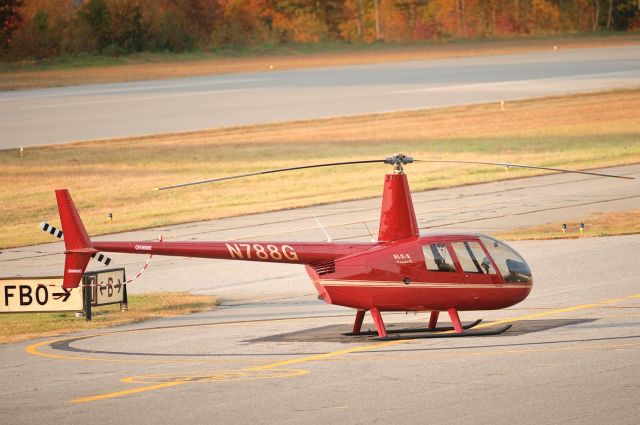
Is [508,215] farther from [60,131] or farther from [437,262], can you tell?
[60,131]

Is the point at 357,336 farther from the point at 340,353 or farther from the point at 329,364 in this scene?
the point at 329,364

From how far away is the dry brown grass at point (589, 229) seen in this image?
3628cm

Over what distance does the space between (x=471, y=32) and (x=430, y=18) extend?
18.0 ft

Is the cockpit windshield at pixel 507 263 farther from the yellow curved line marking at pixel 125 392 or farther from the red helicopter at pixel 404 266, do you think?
the yellow curved line marking at pixel 125 392

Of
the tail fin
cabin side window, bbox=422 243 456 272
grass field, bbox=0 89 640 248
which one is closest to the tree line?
grass field, bbox=0 89 640 248

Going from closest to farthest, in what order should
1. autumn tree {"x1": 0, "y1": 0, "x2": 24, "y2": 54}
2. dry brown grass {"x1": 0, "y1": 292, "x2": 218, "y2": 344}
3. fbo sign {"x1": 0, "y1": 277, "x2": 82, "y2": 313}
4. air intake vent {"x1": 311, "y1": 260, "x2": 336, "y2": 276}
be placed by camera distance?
air intake vent {"x1": 311, "y1": 260, "x2": 336, "y2": 276} < dry brown grass {"x1": 0, "y1": 292, "x2": 218, "y2": 344} < fbo sign {"x1": 0, "y1": 277, "x2": 82, "y2": 313} < autumn tree {"x1": 0, "y1": 0, "x2": 24, "y2": 54}

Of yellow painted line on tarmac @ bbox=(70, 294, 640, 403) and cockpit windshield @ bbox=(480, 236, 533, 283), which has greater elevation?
cockpit windshield @ bbox=(480, 236, 533, 283)

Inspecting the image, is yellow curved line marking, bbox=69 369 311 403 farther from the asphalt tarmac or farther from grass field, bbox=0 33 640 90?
grass field, bbox=0 33 640 90

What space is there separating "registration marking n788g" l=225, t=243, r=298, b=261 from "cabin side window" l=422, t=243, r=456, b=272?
2.33m

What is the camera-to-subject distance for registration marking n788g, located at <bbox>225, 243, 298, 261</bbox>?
22516 millimetres

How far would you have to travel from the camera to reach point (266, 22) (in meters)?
152

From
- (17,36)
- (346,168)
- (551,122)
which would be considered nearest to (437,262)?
(346,168)

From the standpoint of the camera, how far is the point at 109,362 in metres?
22.1

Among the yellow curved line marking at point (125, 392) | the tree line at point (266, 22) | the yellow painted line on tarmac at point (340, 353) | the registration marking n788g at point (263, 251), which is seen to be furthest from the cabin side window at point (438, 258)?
the tree line at point (266, 22)
